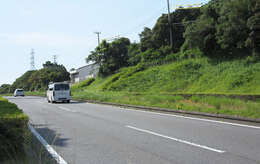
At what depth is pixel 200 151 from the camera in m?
5.52

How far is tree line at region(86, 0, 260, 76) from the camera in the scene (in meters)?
28.2

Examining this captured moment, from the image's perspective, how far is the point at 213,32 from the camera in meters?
32.0

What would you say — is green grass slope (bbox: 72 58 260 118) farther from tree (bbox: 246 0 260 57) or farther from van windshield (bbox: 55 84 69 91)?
van windshield (bbox: 55 84 69 91)

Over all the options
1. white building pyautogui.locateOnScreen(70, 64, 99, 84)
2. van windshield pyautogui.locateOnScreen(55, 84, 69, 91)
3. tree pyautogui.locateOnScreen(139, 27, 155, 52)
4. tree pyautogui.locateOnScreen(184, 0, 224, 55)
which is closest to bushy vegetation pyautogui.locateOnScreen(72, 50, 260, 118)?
tree pyautogui.locateOnScreen(184, 0, 224, 55)

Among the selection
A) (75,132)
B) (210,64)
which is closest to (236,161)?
(75,132)

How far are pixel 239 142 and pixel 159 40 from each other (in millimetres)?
42261

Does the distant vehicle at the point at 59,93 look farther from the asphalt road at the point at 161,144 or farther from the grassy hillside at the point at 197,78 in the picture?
the asphalt road at the point at 161,144

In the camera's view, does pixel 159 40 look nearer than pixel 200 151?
No

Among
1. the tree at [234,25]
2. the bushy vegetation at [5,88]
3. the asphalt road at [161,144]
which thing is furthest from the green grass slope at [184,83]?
the bushy vegetation at [5,88]

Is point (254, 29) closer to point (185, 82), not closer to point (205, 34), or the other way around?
point (205, 34)

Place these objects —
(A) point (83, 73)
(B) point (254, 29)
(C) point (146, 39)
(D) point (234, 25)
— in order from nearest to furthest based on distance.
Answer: (B) point (254, 29), (D) point (234, 25), (C) point (146, 39), (A) point (83, 73)

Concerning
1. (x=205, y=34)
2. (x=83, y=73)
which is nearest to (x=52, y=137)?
(x=205, y=34)

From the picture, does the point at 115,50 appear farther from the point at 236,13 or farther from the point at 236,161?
the point at 236,161

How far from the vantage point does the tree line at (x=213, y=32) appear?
2822 cm
